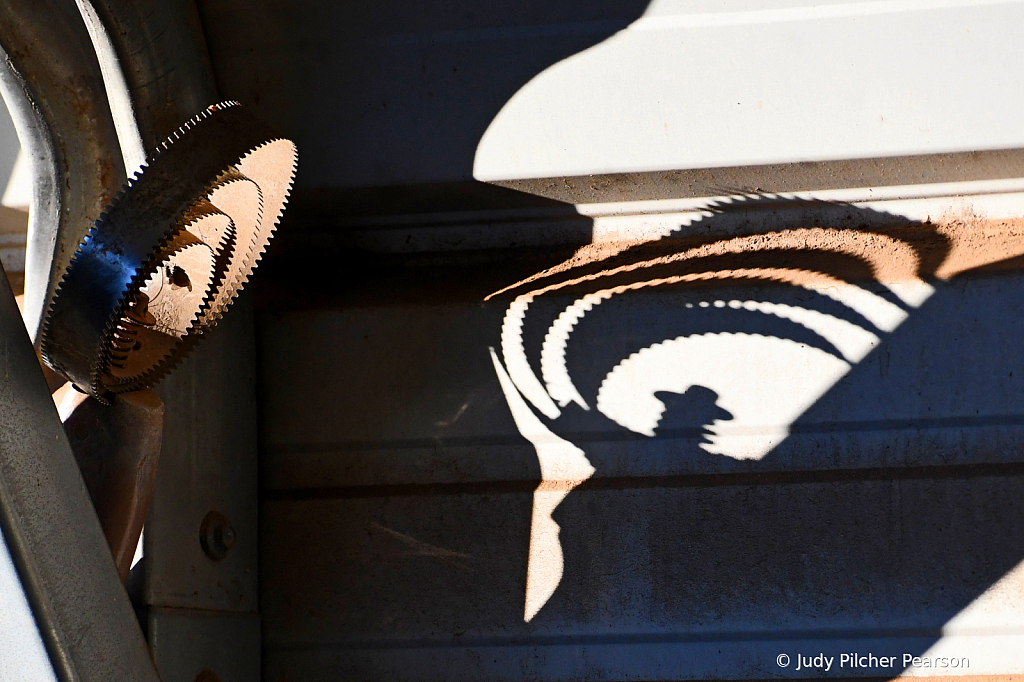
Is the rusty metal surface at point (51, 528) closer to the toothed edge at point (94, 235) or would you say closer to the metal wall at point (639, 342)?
the toothed edge at point (94, 235)

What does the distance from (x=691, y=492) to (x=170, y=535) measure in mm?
987

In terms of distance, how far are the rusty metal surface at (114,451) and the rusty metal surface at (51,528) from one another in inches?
3.7

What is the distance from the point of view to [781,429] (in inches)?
59.9

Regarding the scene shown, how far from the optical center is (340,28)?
1.43 metres

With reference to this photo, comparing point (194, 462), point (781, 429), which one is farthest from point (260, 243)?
point (781, 429)

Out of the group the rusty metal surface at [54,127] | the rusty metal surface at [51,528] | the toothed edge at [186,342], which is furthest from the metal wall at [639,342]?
the rusty metal surface at [51,528]

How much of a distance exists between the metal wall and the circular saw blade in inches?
17.0

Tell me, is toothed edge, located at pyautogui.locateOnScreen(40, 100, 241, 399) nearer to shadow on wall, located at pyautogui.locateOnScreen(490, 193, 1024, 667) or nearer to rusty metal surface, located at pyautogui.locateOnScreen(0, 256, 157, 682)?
rusty metal surface, located at pyautogui.locateOnScreen(0, 256, 157, 682)

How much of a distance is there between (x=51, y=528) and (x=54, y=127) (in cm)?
58

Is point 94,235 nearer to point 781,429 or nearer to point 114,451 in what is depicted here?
point 114,451

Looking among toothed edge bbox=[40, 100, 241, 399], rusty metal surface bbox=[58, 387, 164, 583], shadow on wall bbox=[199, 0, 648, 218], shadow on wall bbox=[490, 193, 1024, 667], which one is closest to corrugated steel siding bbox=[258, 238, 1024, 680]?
shadow on wall bbox=[490, 193, 1024, 667]

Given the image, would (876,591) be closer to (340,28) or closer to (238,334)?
(238,334)

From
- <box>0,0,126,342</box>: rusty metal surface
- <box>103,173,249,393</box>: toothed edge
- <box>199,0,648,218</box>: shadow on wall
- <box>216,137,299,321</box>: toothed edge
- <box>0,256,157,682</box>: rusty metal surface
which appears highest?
<box>199,0,648,218</box>: shadow on wall

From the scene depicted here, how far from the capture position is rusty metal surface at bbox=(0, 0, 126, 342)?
3.39 feet
